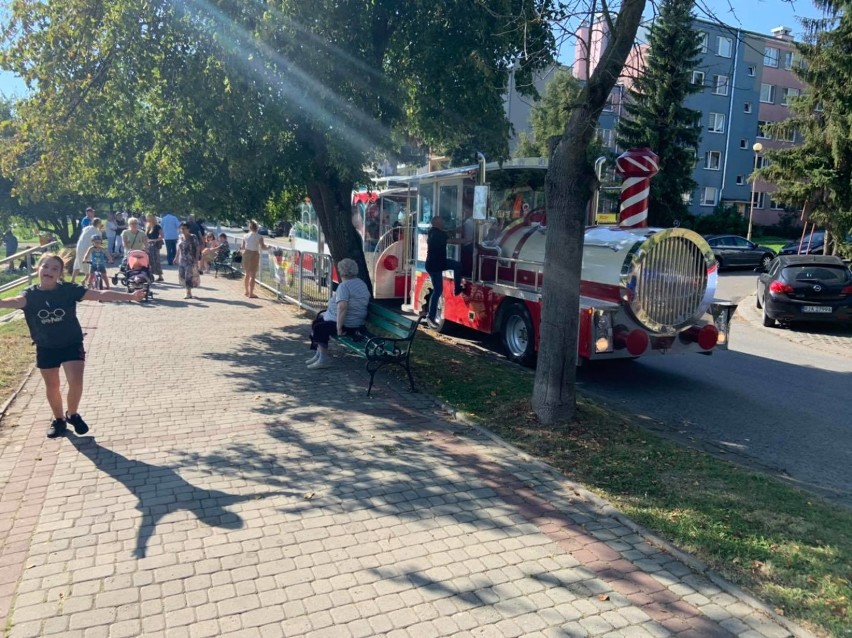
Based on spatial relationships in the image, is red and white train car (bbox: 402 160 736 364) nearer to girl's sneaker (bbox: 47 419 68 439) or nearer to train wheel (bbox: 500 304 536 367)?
train wheel (bbox: 500 304 536 367)

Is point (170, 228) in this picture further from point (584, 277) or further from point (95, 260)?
point (584, 277)

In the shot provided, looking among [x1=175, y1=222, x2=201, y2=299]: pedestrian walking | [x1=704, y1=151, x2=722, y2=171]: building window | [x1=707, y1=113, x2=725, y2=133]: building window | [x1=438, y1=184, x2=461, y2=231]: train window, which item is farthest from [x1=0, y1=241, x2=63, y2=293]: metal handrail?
[x1=707, y1=113, x2=725, y2=133]: building window

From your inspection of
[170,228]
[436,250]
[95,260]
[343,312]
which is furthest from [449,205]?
[170,228]

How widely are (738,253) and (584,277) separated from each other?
2155cm

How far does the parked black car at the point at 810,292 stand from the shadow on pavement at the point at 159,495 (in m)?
12.0

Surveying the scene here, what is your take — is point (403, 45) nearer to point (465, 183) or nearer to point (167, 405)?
point (465, 183)

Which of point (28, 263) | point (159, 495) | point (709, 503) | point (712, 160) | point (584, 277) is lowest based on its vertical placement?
point (159, 495)

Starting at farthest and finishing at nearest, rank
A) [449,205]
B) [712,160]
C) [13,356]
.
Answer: [712,160] → [449,205] → [13,356]

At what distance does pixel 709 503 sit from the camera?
186 inches

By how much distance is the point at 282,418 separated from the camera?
6.51 metres

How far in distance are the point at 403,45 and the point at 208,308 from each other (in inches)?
266

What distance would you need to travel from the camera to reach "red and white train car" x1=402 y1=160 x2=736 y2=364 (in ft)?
26.7

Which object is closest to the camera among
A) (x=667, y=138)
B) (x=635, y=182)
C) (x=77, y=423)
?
(x=77, y=423)

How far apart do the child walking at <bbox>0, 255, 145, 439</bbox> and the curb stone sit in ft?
11.7
